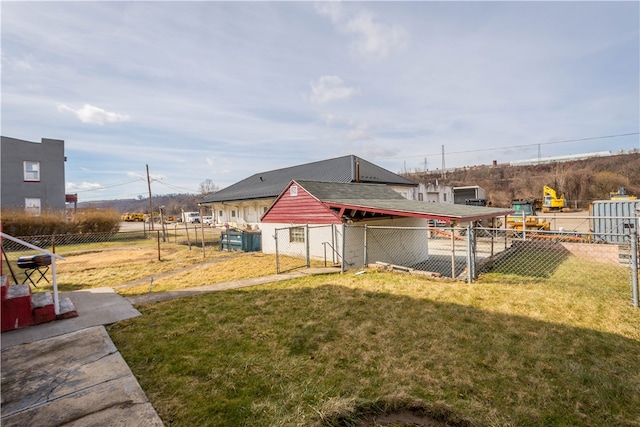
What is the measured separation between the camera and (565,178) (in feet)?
170

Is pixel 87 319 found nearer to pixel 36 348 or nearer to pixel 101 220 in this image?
pixel 36 348

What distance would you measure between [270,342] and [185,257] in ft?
38.7

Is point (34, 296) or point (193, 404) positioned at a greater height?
point (34, 296)

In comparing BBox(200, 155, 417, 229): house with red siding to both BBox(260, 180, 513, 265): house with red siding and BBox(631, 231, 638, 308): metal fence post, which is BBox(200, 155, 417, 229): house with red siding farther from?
BBox(631, 231, 638, 308): metal fence post

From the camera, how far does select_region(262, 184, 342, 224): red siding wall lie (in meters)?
12.3

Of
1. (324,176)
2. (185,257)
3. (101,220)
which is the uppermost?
(324,176)

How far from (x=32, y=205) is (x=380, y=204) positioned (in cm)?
2812

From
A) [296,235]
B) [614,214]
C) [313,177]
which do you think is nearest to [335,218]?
[296,235]

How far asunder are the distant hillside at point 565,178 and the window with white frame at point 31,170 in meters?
55.3

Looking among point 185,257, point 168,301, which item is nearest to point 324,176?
point 185,257

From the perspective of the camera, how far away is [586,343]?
4504 mm

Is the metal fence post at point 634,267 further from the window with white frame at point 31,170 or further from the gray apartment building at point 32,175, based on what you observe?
the window with white frame at point 31,170

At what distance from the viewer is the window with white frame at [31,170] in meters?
23.3

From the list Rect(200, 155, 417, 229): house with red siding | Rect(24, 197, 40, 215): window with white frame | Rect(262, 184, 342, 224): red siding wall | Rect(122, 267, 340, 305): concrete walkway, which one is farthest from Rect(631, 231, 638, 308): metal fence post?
Rect(24, 197, 40, 215): window with white frame
